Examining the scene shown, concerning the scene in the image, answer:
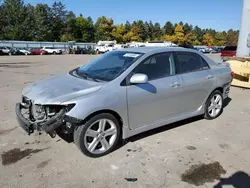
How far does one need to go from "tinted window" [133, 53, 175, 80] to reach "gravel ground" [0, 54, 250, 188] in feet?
3.78

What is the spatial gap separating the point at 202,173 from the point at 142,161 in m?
0.85

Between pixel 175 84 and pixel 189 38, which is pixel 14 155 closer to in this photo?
pixel 175 84

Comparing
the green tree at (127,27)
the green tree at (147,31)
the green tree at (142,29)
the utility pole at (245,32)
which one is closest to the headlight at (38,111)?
the utility pole at (245,32)

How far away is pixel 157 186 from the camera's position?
3.02m

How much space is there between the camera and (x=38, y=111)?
3.63m

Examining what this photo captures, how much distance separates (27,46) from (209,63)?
50062 mm

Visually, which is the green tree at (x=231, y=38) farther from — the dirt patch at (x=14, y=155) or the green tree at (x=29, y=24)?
the dirt patch at (x=14, y=155)

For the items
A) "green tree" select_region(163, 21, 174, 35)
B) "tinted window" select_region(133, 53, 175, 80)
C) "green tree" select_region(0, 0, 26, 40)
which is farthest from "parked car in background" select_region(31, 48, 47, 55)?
"green tree" select_region(163, 21, 174, 35)

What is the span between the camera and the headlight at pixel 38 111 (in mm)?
3567

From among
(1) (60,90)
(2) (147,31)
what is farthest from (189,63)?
(2) (147,31)

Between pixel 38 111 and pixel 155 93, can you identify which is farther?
pixel 155 93

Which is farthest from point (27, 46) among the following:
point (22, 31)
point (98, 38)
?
point (98, 38)

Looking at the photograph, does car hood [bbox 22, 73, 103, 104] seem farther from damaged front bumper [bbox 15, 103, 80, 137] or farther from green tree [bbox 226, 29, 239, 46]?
green tree [bbox 226, 29, 239, 46]

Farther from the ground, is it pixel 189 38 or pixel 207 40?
pixel 189 38
